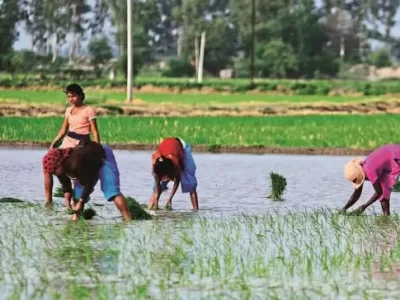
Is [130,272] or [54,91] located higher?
[130,272]

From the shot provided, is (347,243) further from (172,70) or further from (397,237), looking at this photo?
(172,70)

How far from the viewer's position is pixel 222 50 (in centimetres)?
11612

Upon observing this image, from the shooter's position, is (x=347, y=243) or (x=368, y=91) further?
(x=368, y=91)

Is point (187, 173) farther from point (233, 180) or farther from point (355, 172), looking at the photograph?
point (233, 180)

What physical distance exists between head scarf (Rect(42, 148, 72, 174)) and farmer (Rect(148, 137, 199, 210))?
122 cm

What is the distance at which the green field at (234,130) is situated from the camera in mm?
30578

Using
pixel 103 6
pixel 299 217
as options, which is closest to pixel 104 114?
pixel 299 217

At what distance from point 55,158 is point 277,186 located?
13.5 ft

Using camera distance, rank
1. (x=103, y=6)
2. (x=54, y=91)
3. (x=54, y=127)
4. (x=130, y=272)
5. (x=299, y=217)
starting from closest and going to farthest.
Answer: (x=130, y=272), (x=299, y=217), (x=54, y=127), (x=54, y=91), (x=103, y=6)

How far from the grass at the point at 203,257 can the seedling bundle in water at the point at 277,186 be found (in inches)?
101

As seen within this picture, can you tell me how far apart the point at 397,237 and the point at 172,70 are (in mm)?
93852

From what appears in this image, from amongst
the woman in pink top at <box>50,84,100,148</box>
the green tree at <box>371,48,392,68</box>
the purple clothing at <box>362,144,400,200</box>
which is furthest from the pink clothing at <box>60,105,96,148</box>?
the green tree at <box>371,48,392,68</box>

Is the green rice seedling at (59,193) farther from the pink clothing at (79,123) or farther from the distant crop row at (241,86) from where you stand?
the distant crop row at (241,86)

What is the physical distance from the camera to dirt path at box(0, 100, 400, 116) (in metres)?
43.2
